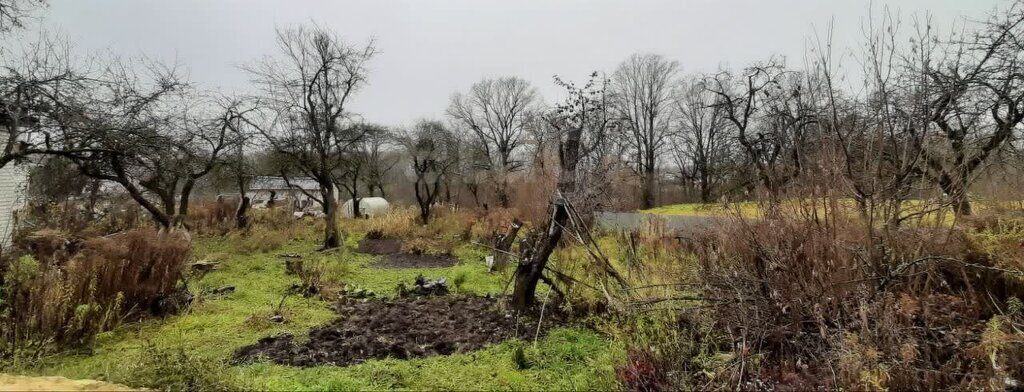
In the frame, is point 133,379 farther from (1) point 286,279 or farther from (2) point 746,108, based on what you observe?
A: (2) point 746,108

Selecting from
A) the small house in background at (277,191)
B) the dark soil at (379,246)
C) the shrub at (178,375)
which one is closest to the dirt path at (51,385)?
the shrub at (178,375)

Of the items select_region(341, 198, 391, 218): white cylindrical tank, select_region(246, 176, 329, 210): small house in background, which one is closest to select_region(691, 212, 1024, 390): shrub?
select_region(246, 176, 329, 210): small house in background

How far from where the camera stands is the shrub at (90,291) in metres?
4.01

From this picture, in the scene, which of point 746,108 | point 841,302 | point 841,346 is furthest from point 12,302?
point 746,108

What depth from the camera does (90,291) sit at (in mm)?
4516

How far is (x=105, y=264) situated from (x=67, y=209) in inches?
474

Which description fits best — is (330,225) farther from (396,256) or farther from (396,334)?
(396,334)

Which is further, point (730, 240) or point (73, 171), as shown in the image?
point (73, 171)

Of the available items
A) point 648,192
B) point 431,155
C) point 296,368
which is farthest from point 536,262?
point 648,192

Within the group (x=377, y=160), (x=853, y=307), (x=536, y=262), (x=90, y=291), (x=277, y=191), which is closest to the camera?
(x=853, y=307)

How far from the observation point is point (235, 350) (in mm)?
4129

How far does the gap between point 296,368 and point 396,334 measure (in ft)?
3.71

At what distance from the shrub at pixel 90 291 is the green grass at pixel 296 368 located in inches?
8.8

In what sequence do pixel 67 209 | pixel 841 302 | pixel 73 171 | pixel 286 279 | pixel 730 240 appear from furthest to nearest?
1. pixel 67 209
2. pixel 73 171
3. pixel 286 279
4. pixel 730 240
5. pixel 841 302
